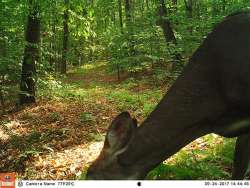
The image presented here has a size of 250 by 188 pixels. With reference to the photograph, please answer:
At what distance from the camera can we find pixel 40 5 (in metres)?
11.2

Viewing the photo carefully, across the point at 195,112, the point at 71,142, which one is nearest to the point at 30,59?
the point at 71,142

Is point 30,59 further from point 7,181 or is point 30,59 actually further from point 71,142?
point 7,181

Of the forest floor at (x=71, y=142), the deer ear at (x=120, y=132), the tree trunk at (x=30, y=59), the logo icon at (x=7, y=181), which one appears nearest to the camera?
the deer ear at (x=120, y=132)

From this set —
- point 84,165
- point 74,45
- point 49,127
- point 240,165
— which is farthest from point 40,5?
point 74,45

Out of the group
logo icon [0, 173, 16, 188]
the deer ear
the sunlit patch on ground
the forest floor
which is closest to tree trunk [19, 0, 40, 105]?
the forest floor

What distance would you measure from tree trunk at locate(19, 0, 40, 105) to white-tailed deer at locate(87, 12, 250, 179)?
8.80m

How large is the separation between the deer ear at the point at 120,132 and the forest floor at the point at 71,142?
8.66 ft

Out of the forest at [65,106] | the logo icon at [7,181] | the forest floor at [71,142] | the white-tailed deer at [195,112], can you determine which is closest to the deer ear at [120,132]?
the white-tailed deer at [195,112]

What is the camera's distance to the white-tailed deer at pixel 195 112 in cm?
379

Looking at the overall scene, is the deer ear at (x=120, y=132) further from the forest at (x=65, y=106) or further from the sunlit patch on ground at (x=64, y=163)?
the sunlit patch on ground at (x=64, y=163)

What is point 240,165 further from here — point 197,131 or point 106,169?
point 106,169

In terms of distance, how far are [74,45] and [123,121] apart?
33105mm

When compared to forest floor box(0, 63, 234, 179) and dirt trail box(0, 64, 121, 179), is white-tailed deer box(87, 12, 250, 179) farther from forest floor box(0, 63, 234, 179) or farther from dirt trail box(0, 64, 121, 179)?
dirt trail box(0, 64, 121, 179)

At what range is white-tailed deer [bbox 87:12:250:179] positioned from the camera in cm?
379
